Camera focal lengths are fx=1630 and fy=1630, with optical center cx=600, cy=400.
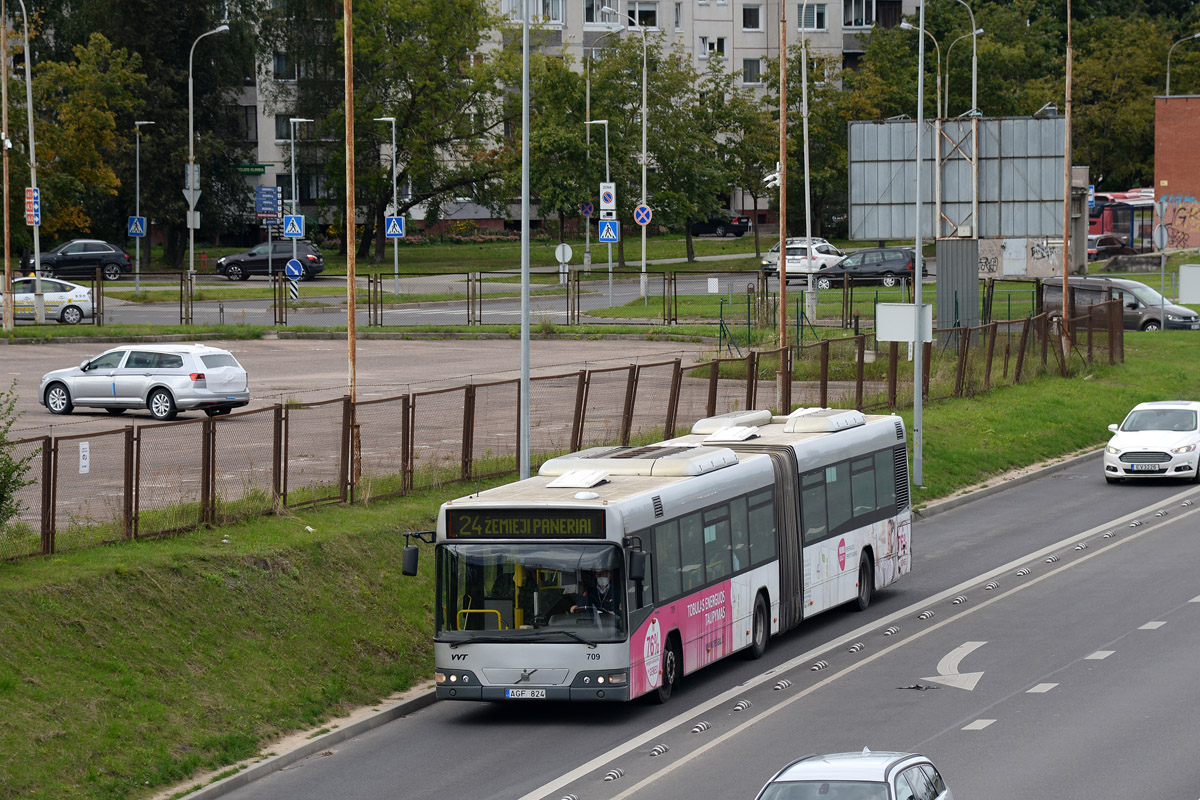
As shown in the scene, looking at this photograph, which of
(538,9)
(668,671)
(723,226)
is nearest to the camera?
(668,671)

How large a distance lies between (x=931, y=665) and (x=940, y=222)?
32250mm

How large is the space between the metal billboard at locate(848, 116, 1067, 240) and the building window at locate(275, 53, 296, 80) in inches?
2043

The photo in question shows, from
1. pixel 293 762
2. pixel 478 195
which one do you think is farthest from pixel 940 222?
pixel 478 195

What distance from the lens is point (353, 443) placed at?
22.8m

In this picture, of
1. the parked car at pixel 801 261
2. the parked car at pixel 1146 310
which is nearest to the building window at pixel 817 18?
the parked car at pixel 801 261

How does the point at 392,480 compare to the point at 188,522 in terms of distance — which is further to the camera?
the point at 392,480

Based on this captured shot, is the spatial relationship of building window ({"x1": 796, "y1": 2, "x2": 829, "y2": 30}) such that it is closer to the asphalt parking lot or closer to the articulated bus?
the asphalt parking lot

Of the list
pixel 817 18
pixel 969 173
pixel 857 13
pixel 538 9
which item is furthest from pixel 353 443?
pixel 857 13

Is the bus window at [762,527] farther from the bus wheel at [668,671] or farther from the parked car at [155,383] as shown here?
the parked car at [155,383]

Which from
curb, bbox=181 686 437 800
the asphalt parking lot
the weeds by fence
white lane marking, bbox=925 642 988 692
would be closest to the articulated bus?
curb, bbox=181 686 437 800

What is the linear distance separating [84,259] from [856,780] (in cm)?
6969

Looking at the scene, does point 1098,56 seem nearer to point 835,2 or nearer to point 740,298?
point 835,2

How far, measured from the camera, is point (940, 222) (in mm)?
48594

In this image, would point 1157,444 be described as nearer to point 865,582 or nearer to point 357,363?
point 865,582
